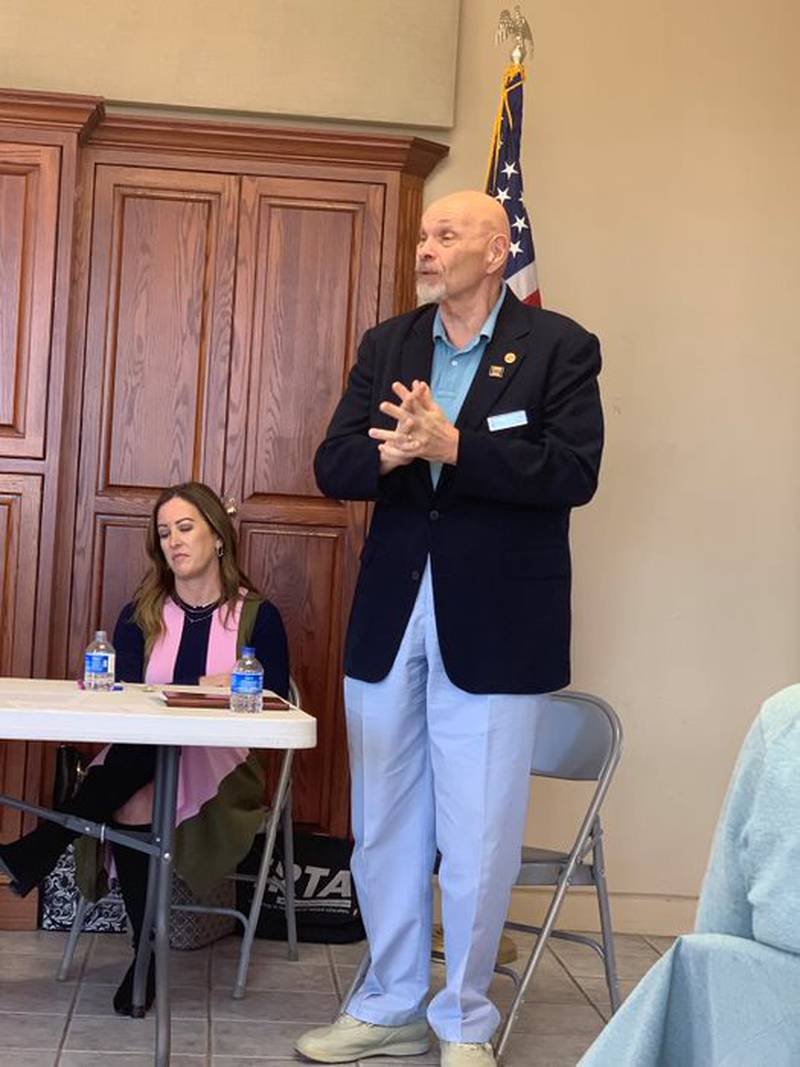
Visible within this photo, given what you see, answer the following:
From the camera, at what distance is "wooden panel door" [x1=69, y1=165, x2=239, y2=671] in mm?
4719

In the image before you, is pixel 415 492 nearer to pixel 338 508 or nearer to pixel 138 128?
pixel 338 508

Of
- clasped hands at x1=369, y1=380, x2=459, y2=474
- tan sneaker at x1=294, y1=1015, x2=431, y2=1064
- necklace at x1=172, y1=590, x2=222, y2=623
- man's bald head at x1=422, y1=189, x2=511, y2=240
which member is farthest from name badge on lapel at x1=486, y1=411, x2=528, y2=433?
tan sneaker at x1=294, y1=1015, x2=431, y2=1064

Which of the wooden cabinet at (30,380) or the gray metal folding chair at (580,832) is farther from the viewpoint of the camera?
the wooden cabinet at (30,380)

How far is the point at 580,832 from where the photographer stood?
3781mm

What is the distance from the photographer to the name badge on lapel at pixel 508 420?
11.1ft

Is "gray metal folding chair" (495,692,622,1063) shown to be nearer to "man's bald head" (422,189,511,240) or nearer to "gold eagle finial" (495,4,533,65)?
"man's bald head" (422,189,511,240)

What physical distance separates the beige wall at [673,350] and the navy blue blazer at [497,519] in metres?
1.50

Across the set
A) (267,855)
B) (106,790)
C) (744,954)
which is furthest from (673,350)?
(744,954)

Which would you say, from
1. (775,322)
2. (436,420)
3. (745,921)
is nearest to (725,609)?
(775,322)

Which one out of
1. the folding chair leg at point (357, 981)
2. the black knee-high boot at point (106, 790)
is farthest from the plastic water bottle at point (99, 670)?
the folding chair leg at point (357, 981)

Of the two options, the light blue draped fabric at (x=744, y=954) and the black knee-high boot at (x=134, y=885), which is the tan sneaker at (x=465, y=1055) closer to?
the black knee-high boot at (x=134, y=885)

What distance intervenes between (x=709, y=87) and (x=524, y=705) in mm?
2485

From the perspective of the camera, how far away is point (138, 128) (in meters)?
4.69

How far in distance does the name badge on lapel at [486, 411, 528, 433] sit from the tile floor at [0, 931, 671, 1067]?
4.61 feet
